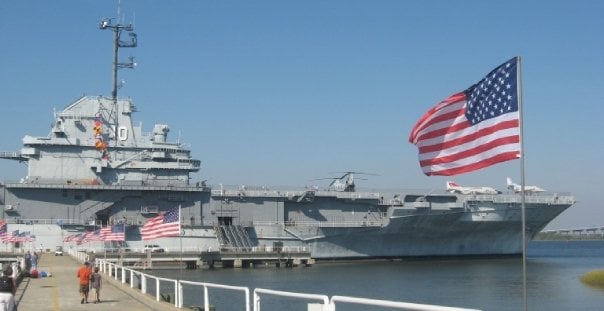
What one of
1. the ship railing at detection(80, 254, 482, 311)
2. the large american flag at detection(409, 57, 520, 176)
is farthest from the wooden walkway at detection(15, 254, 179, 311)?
the large american flag at detection(409, 57, 520, 176)

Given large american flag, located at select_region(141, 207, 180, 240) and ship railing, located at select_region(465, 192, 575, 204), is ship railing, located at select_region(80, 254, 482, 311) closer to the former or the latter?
large american flag, located at select_region(141, 207, 180, 240)

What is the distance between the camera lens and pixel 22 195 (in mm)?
55469

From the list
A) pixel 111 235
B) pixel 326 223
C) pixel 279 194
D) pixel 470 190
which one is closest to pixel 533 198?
pixel 470 190

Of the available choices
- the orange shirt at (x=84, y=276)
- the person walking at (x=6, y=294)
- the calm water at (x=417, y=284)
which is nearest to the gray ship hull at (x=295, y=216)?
the calm water at (x=417, y=284)

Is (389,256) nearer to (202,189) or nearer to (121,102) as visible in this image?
(202,189)

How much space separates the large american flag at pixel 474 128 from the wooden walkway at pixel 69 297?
712 centimetres

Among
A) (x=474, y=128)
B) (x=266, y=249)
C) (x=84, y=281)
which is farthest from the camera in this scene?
(x=266, y=249)

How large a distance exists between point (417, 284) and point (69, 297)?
23.2 m

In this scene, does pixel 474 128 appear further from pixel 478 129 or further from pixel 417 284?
pixel 417 284

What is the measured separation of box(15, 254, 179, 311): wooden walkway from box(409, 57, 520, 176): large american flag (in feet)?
23.4

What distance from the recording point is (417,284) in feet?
134

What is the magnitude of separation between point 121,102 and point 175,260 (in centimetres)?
1432

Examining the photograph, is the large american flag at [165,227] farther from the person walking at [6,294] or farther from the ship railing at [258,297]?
the person walking at [6,294]

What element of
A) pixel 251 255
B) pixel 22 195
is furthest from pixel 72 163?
pixel 251 255
